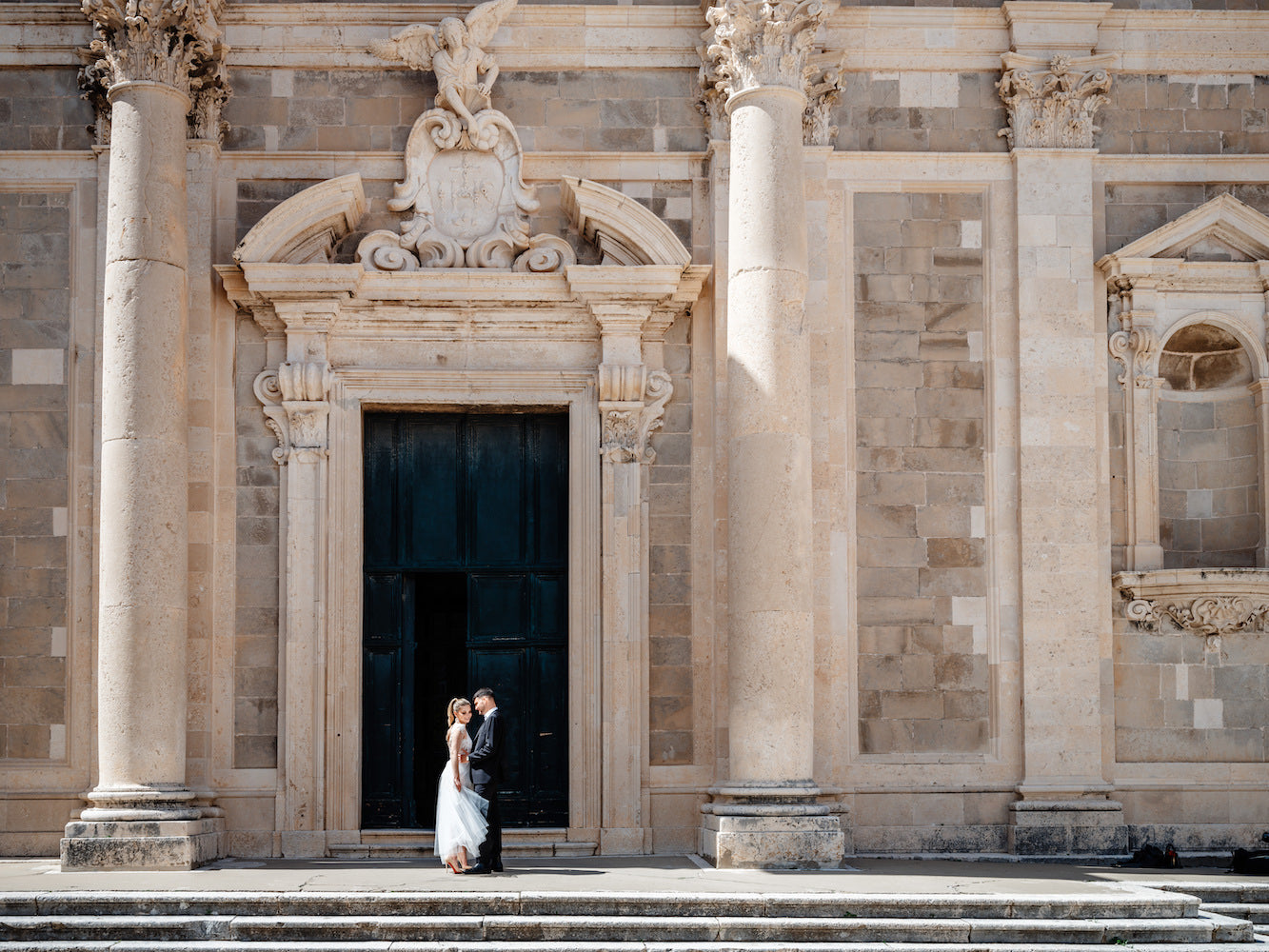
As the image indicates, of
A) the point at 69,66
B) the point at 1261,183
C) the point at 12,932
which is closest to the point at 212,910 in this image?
the point at 12,932

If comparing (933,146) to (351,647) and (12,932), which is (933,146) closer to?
(351,647)

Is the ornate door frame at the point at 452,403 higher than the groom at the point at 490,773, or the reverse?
the ornate door frame at the point at 452,403

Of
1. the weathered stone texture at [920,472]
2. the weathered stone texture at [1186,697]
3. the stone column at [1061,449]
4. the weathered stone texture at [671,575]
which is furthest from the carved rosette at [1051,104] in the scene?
the weathered stone texture at [1186,697]

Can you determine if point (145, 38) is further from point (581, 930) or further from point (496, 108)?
point (581, 930)

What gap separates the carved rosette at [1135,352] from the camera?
608 inches

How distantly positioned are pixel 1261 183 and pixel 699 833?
8.45m

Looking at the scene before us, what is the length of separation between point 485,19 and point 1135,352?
23.2 feet

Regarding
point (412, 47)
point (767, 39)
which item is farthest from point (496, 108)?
point (767, 39)

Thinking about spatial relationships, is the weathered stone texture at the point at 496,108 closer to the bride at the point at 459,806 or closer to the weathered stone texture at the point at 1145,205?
the weathered stone texture at the point at 1145,205

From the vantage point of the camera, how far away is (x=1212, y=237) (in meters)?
15.7

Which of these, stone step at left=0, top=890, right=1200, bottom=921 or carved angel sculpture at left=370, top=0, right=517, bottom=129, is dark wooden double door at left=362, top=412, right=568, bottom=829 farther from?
stone step at left=0, top=890, right=1200, bottom=921

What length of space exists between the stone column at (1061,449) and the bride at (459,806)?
516 cm

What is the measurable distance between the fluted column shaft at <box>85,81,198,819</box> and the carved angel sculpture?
88.9 inches

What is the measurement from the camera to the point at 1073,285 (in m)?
15.5
